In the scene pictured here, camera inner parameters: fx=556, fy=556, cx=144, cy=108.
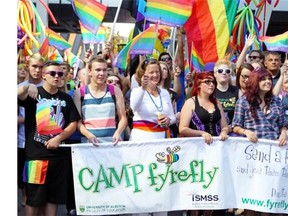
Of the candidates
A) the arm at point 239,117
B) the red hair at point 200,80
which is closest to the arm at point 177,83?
the red hair at point 200,80

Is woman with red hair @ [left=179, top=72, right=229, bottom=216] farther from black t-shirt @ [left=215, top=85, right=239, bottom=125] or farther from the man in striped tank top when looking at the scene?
the man in striped tank top

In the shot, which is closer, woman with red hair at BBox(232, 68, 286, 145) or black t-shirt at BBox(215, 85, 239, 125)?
woman with red hair at BBox(232, 68, 286, 145)

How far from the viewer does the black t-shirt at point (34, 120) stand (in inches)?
203

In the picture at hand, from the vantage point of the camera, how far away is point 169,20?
7.58 m

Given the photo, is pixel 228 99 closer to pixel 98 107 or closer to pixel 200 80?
pixel 200 80

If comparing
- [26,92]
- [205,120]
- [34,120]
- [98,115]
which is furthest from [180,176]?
[26,92]

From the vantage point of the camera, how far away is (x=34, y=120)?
5.20m

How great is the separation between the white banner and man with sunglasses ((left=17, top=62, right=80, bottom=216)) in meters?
0.21

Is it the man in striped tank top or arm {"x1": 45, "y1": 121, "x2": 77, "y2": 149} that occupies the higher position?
the man in striped tank top

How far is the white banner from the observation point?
5359 mm

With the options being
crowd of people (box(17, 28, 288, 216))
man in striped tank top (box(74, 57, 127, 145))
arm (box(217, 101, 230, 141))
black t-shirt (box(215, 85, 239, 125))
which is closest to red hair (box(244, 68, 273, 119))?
A: crowd of people (box(17, 28, 288, 216))

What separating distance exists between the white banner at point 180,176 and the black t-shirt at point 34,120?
0.94ft
